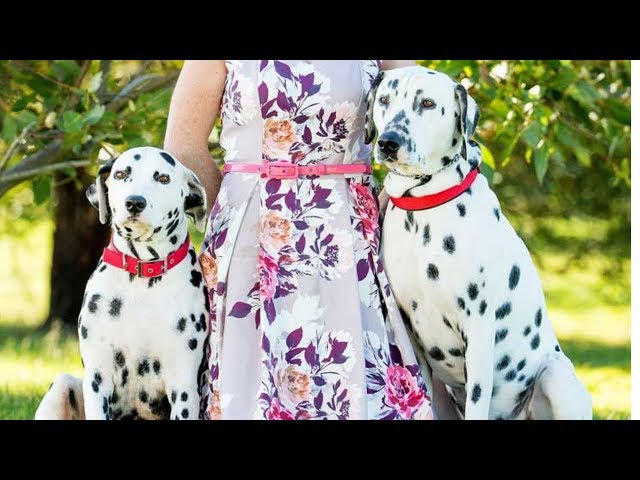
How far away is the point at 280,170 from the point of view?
15.5 ft

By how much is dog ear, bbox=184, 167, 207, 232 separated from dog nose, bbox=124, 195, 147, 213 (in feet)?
0.95

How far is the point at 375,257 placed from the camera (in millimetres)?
4746

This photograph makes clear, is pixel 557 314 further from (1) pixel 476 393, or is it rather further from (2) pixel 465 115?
(2) pixel 465 115

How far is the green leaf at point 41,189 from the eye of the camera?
22.2 ft

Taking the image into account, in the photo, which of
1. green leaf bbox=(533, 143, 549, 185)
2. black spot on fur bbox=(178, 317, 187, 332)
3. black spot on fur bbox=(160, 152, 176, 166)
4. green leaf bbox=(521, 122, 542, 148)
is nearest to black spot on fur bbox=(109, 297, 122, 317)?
black spot on fur bbox=(178, 317, 187, 332)

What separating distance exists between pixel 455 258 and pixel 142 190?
124 cm

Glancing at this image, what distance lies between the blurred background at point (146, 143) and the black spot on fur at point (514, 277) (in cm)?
142

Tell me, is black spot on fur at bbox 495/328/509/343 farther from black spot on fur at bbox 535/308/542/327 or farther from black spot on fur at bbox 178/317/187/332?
black spot on fur at bbox 178/317/187/332

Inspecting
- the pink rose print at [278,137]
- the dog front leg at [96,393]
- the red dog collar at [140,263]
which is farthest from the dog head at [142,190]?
the dog front leg at [96,393]

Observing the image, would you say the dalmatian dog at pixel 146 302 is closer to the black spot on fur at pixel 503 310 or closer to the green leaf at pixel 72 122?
the black spot on fur at pixel 503 310

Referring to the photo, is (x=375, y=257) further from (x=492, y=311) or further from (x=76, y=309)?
(x=76, y=309)

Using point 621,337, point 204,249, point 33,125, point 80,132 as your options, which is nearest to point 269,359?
point 204,249

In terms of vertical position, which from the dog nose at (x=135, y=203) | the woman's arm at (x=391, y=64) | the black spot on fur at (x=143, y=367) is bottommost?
the black spot on fur at (x=143, y=367)

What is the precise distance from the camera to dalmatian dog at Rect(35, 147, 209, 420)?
4453mm
